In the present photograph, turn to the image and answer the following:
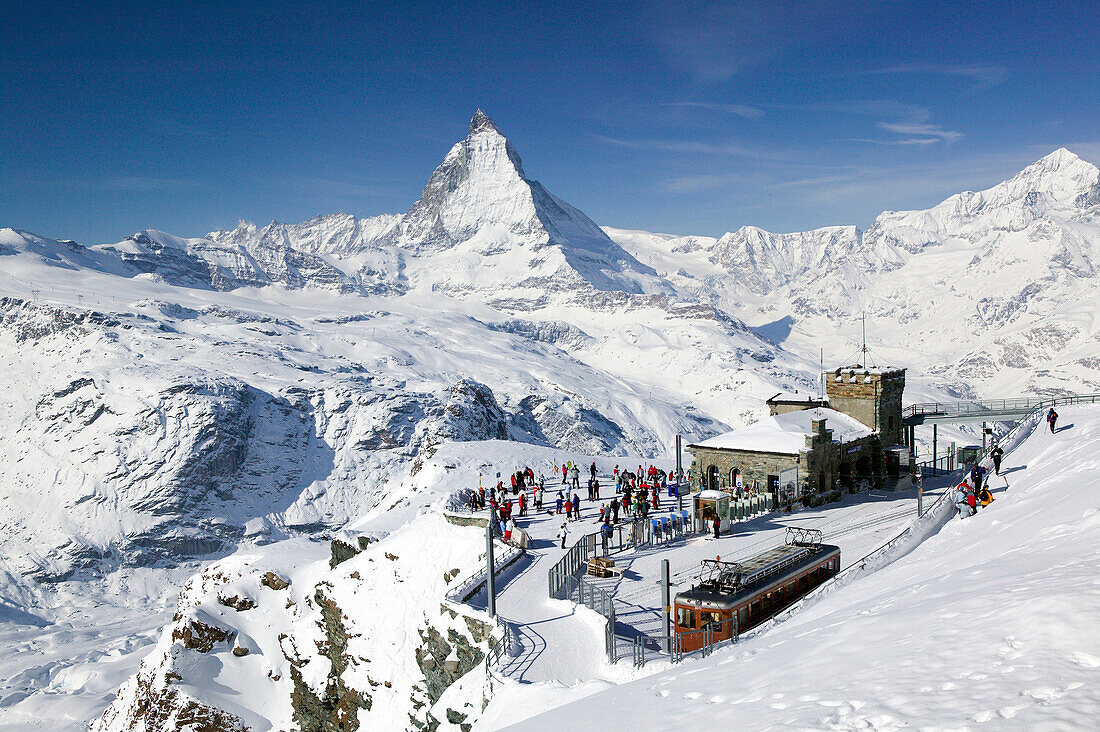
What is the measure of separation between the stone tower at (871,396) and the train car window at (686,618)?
2531cm

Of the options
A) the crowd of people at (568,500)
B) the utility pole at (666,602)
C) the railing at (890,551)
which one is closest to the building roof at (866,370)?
the crowd of people at (568,500)

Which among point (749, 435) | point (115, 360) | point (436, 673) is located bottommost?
point (436, 673)

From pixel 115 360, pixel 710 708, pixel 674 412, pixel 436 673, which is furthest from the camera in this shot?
pixel 674 412

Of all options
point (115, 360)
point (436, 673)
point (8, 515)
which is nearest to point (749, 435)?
point (436, 673)

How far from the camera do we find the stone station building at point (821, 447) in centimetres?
3241

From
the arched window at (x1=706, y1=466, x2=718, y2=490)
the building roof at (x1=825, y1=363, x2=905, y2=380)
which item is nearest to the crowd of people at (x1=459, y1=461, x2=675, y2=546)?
the arched window at (x1=706, y1=466, x2=718, y2=490)

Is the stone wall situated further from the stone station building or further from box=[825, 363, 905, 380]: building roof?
box=[825, 363, 905, 380]: building roof

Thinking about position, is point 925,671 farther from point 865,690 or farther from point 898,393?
point 898,393

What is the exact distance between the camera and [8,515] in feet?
382

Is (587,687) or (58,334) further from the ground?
(58,334)

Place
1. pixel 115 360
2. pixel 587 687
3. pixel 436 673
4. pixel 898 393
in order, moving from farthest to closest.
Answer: pixel 115 360 < pixel 898 393 < pixel 436 673 < pixel 587 687

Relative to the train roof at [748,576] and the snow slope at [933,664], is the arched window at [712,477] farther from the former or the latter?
the snow slope at [933,664]

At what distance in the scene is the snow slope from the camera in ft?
20.1

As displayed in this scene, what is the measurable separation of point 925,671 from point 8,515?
143m
